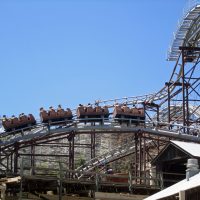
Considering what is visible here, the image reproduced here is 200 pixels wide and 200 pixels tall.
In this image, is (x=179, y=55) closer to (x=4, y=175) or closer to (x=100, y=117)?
(x=100, y=117)

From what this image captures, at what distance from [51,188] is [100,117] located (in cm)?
936

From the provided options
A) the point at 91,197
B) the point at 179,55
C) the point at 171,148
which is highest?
the point at 179,55

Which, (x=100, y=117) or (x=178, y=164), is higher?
(x=100, y=117)

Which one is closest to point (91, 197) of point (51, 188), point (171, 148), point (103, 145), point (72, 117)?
point (51, 188)

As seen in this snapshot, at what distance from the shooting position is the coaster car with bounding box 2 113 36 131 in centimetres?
3200

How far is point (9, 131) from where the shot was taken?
1260 inches

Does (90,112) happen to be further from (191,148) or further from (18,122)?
(191,148)

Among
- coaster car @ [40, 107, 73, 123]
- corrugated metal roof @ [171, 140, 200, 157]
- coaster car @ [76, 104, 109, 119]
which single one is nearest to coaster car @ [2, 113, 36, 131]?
coaster car @ [40, 107, 73, 123]

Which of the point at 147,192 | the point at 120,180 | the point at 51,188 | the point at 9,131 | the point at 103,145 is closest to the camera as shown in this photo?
the point at 51,188

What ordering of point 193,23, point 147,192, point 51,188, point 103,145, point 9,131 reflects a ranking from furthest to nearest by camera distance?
point 103,145, point 193,23, point 9,131, point 147,192, point 51,188

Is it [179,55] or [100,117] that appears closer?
[100,117]

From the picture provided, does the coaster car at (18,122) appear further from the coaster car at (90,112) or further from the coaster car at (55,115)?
the coaster car at (90,112)

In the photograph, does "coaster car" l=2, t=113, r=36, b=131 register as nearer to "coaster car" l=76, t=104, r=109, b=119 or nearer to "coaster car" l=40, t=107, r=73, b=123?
"coaster car" l=40, t=107, r=73, b=123

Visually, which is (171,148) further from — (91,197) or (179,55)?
(179,55)
